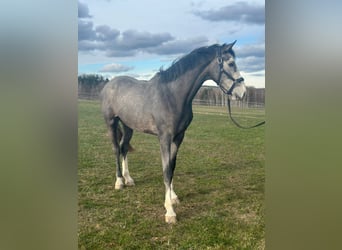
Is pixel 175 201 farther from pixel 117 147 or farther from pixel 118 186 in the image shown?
pixel 117 147

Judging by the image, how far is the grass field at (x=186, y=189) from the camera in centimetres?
259

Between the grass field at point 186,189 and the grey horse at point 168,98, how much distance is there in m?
0.05

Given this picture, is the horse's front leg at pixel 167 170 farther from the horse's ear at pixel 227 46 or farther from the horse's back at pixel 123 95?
the horse's ear at pixel 227 46

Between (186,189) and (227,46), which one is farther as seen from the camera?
(186,189)

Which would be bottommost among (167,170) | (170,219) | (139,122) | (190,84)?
(170,219)

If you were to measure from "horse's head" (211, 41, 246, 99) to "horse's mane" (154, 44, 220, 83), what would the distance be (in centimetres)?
6

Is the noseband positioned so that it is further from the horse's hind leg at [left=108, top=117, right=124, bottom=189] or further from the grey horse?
the horse's hind leg at [left=108, top=117, right=124, bottom=189]

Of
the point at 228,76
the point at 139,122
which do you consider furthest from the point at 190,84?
the point at 139,122

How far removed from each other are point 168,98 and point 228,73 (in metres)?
0.48

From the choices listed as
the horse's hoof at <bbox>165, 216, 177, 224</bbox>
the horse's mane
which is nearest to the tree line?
the horse's mane

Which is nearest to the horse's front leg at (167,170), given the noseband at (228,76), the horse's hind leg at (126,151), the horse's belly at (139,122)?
the horse's belly at (139,122)

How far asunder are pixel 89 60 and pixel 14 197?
1073mm

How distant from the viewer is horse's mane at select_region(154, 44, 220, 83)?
2635 mm

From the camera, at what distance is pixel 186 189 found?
2713 mm
